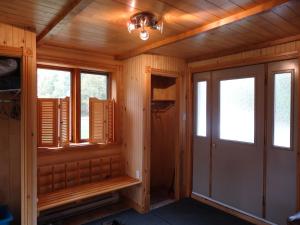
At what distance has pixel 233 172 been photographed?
10.1 ft

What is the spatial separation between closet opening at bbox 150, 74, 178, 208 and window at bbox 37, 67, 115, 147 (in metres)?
0.91

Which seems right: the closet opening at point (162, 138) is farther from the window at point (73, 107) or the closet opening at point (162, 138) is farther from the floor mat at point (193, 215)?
the window at point (73, 107)

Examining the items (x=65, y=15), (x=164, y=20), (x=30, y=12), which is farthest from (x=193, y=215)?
(x=30, y=12)

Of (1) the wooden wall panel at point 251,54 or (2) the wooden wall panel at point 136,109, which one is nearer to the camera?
(1) the wooden wall panel at point 251,54

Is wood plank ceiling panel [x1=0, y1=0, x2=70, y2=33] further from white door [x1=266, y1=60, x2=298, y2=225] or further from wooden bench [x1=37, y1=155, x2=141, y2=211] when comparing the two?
white door [x1=266, y1=60, x2=298, y2=225]

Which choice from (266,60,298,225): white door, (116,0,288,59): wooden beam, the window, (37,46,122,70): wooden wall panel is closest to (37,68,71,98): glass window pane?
the window

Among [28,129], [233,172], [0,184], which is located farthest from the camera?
[233,172]

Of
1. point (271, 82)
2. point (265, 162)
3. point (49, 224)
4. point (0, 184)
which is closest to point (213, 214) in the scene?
point (265, 162)

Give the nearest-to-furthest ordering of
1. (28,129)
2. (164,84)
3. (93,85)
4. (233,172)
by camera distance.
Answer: (28,129)
(233,172)
(93,85)
(164,84)

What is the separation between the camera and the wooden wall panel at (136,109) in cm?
318

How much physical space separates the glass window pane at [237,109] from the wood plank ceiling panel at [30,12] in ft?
7.61

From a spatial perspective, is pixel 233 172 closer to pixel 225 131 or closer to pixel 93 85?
pixel 225 131

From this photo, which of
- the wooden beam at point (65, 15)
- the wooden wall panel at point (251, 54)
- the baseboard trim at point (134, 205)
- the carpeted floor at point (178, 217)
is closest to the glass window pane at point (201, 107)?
the wooden wall panel at point (251, 54)

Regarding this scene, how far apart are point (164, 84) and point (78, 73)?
147cm
